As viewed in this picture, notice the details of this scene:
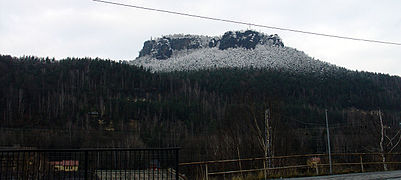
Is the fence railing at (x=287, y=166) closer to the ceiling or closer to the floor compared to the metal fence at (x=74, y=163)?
closer to the floor

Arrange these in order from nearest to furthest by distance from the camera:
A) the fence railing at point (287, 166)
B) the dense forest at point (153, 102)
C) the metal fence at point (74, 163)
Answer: the metal fence at point (74, 163), the fence railing at point (287, 166), the dense forest at point (153, 102)

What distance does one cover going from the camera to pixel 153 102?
405 ft

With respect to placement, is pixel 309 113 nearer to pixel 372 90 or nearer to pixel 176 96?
pixel 372 90

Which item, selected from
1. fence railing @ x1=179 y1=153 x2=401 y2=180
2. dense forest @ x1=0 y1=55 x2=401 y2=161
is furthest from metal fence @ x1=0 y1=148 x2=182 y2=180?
dense forest @ x1=0 y1=55 x2=401 y2=161

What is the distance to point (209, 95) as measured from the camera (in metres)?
134

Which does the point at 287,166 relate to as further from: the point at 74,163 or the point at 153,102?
the point at 153,102

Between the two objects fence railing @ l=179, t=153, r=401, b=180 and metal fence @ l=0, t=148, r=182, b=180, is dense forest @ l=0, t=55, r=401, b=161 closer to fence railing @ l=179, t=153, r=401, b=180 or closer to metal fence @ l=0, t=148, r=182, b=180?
fence railing @ l=179, t=153, r=401, b=180

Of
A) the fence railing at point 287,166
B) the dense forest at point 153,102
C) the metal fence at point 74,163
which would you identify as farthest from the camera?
the dense forest at point 153,102

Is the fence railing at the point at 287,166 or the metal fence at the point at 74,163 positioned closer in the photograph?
the metal fence at the point at 74,163

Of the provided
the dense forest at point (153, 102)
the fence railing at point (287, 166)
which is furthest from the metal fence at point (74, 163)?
the dense forest at point (153, 102)

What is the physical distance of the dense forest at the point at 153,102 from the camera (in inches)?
3275

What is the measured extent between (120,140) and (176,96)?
5377 cm

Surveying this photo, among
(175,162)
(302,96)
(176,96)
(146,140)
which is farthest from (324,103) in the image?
(175,162)

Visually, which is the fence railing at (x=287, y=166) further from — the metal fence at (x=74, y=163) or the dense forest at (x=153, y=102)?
the dense forest at (x=153, y=102)
